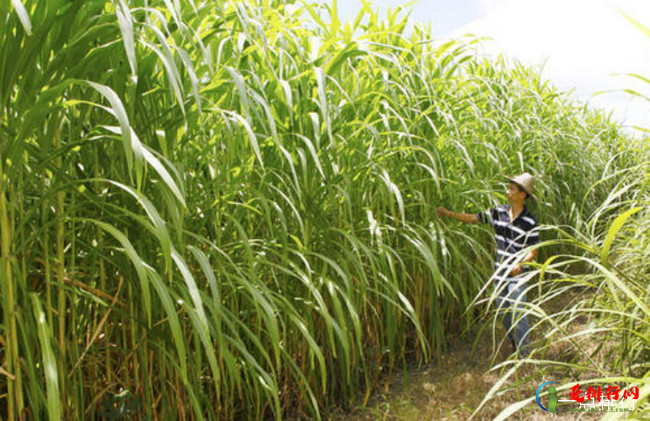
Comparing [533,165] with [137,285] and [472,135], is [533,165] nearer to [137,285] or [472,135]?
[472,135]

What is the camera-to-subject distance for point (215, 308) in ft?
3.62

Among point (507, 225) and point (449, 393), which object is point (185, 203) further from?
point (507, 225)

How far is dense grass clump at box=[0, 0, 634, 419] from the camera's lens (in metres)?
0.92

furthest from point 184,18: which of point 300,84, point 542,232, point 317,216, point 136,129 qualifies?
point 542,232

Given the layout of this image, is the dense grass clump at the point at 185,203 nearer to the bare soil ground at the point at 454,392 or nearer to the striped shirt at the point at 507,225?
the bare soil ground at the point at 454,392

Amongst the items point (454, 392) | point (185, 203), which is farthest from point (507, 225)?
point (185, 203)

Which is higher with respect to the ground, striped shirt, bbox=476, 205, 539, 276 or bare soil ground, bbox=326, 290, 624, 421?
striped shirt, bbox=476, 205, 539, 276

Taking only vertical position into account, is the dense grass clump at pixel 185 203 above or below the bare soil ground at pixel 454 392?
above

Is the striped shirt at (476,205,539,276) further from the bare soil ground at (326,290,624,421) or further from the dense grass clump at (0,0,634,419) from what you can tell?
the bare soil ground at (326,290,624,421)

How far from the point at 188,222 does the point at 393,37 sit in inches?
58.0

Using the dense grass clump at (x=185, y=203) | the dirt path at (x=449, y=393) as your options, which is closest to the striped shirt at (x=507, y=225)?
the dense grass clump at (x=185, y=203)

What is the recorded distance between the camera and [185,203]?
1.02 m

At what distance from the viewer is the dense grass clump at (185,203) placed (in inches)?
36.1

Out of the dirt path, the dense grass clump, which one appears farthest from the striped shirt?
the dirt path
